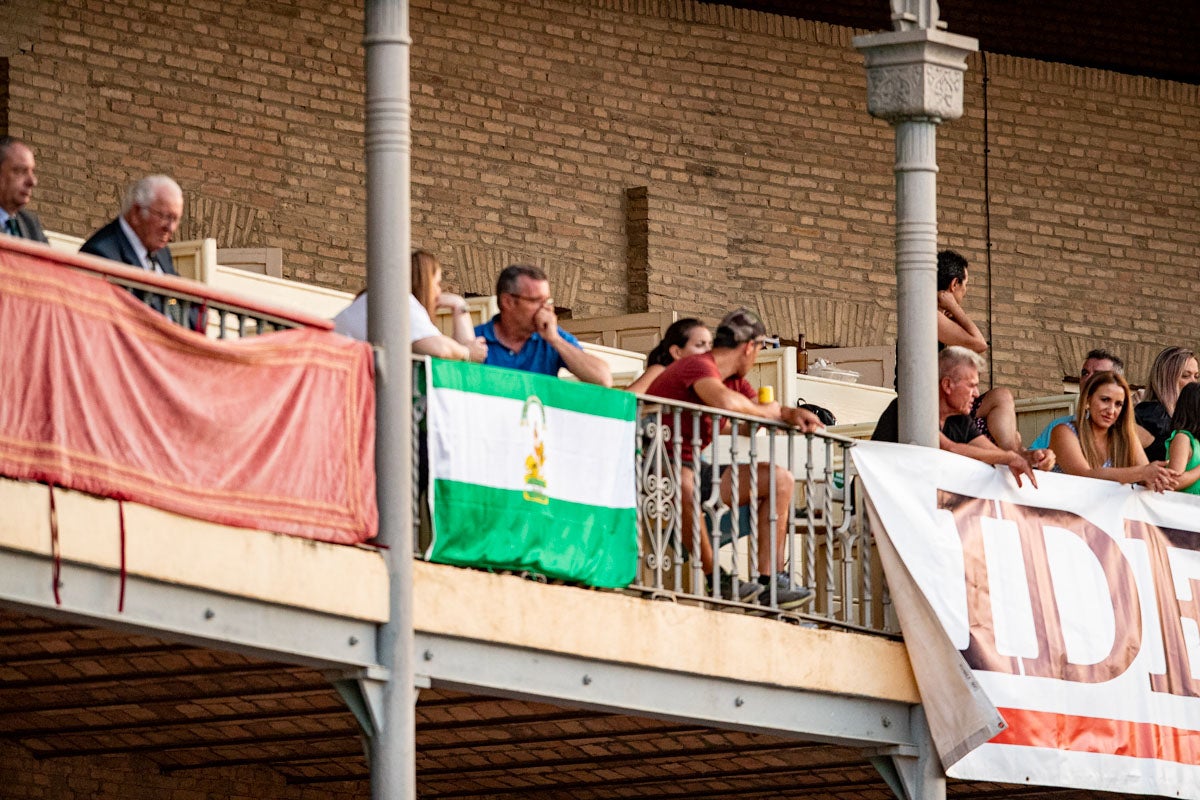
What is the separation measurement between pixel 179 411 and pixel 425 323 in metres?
1.34

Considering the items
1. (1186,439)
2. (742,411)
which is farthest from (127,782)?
(1186,439)

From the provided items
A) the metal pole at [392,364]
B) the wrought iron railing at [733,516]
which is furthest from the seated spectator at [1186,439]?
the metal pole at [392,364]

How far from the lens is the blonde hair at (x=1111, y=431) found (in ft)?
37.5

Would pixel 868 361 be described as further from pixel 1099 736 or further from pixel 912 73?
pixel 1099 736

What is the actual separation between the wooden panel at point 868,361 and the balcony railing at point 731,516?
5987 mm

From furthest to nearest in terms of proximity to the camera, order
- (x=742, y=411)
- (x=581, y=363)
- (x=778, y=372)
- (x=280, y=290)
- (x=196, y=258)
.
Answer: (x=778, y=372) → (x=280, y=290) → (x=196, y=258) → (x=742, y=411) → (x=581, y=363)

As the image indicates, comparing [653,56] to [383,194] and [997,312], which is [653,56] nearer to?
[997,312]

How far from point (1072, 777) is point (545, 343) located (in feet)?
10.2

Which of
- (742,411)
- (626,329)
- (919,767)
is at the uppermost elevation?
(626,329)

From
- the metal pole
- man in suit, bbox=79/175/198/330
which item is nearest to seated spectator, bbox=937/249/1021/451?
the metal pole

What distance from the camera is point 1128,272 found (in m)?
20.4

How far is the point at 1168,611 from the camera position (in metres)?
11.5

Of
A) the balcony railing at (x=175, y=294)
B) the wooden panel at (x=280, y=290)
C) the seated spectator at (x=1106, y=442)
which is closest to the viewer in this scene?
the balcony railing at (x=175, y=294)

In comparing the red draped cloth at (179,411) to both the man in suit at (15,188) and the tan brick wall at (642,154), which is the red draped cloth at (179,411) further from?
the tan brick wall at (642,154)
